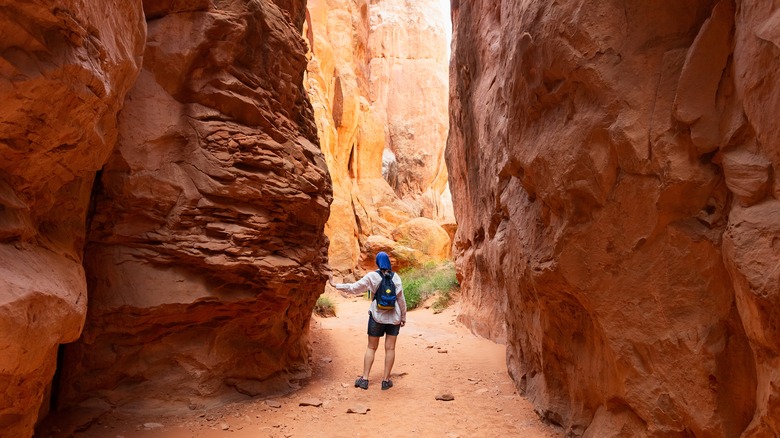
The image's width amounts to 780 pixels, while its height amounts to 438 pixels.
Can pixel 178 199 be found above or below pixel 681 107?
below

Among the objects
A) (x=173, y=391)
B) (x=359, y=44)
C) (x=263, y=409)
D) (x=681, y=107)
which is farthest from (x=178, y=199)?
(x=359, y=44)

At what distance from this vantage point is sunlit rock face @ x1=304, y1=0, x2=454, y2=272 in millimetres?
22344

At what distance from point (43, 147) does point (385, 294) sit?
14.3 ft

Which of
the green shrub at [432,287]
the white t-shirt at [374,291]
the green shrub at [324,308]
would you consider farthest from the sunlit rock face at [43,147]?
the green shrub at [432,287]

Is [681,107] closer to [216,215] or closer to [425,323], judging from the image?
[216,215]

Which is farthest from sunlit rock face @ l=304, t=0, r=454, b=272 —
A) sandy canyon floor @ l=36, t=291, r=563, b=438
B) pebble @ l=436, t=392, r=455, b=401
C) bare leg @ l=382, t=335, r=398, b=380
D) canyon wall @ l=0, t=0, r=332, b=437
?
pebble @ l=436, t=392, r=455, b=401

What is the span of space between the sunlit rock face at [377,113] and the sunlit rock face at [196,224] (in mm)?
14926

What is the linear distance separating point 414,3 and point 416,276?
36.7 m

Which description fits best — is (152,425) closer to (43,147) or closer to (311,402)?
(311,402)

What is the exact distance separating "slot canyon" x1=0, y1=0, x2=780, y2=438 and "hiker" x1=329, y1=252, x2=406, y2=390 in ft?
2.99

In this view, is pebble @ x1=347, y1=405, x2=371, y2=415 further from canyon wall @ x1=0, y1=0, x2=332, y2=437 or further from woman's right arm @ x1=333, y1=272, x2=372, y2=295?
woman's right arm @ x1=333, y1=272, x2=372, y2=295

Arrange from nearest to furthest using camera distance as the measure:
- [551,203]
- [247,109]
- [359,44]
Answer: [551,203] < [247,109] < [359,44]

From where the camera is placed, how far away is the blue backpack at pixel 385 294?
255 inches

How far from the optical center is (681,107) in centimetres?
306
